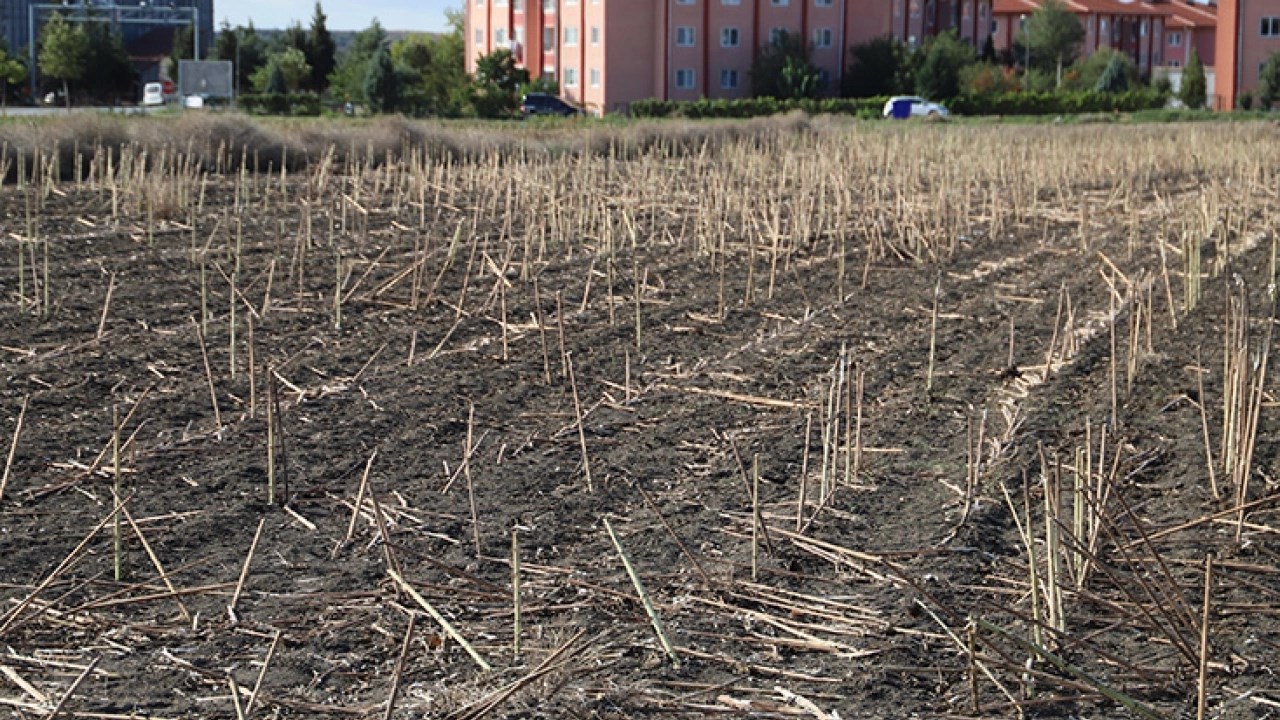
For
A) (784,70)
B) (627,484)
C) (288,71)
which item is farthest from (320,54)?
(627,484)

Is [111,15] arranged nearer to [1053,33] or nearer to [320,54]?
[320,54]

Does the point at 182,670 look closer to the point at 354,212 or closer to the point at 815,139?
the point at 354,212

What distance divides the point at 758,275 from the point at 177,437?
4468mm

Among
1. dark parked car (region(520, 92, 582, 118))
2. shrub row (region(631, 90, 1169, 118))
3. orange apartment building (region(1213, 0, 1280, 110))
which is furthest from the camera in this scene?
orange apartment building (region(1213, 0, 1280, 110))

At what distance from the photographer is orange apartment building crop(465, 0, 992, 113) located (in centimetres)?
4584

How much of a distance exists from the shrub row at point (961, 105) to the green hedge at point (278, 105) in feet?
26.8

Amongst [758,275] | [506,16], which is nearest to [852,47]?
[506,16]

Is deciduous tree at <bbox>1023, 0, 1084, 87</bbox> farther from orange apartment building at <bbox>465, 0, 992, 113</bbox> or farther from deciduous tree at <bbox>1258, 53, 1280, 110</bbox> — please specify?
deciduous tree at <bbox>1258, 53, 1280, 110</bbox>

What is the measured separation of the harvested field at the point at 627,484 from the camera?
3.26 metres

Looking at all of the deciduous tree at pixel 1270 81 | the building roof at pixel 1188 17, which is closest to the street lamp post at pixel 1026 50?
the deciduous tree at pixel 1270 81

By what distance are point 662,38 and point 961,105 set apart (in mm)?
8887

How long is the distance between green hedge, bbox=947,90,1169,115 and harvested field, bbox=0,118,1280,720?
3573cm

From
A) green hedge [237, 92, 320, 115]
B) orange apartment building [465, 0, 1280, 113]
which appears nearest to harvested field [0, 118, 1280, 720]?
green hedge [237, 92, 320, 115]

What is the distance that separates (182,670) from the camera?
326 centimetres
